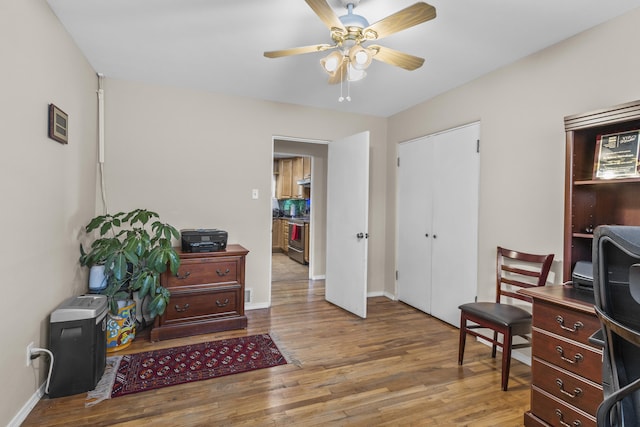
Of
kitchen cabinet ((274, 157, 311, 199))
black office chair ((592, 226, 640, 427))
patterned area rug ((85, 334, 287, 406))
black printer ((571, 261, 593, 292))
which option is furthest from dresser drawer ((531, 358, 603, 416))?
kitchen cabinet ((274, 157, 311, 199))

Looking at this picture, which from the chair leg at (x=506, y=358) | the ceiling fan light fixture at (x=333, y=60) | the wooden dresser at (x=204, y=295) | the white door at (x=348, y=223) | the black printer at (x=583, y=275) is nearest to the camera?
the black printer at (x=583, y=275)

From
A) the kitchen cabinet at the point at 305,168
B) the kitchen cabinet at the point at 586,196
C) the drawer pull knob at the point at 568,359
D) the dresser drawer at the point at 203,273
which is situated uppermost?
the kitchen cabinet at the point at 305,168

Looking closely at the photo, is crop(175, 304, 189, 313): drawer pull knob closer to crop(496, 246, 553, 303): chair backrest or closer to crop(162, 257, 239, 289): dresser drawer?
crop(162, 257, 239, 289): dresser drawer

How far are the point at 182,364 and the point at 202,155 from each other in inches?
81.6

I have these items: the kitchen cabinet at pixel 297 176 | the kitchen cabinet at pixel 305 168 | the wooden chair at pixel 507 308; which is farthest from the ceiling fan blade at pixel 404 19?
the kitchen cabinet at pixel 297 176

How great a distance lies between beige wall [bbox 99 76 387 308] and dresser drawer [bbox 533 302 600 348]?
107 inches

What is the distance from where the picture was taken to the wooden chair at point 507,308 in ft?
7.12

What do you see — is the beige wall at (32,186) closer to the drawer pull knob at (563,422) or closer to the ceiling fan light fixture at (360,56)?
the ceiling fan light fixture at (360,56)

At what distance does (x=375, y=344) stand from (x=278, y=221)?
532cm

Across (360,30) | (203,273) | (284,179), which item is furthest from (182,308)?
(284,179)

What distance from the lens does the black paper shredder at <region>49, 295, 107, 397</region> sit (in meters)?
2.01

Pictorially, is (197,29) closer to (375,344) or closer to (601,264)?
(601,264)

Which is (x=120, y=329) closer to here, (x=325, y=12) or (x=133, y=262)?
(x=133, y=262)

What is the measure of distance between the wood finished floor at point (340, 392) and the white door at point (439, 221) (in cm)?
51
